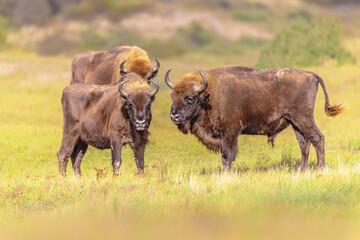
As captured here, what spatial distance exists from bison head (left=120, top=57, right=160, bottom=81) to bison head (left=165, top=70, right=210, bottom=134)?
1.59 metres

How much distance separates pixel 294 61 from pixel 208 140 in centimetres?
1854

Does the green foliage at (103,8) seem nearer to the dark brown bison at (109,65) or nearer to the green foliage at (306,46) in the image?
the green foliage at (306,46)

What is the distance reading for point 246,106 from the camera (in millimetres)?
10523

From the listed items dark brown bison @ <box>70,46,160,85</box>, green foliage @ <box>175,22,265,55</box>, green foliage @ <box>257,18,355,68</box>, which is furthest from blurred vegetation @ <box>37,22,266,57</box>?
dark brown bison @ <box>70,46,160,85</box>

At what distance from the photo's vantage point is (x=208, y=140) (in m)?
10.6

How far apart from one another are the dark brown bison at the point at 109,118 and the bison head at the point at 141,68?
78 centimetres

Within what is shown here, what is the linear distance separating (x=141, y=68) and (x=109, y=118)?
1.85 m

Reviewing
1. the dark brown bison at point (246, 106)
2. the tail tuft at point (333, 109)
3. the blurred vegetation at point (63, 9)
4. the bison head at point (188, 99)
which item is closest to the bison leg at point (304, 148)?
the dark brown bison at point (246, 106)

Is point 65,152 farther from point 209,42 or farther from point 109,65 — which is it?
point 209,42

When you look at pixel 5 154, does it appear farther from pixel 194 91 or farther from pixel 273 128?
pixel 273 128

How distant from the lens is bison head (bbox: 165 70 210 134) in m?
9.98

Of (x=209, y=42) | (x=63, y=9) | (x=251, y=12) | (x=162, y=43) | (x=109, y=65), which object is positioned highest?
(x=251, y=12)

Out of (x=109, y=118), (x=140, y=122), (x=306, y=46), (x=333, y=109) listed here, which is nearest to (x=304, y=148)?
(x=333, y=109)

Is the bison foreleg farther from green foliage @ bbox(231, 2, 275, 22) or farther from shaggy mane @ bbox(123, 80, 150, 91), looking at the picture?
green foliage @ bbox(231, 2, 275, 22)
